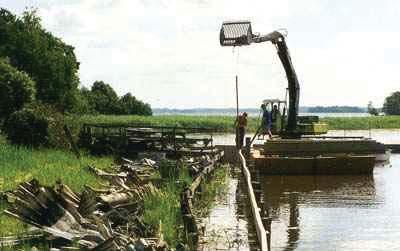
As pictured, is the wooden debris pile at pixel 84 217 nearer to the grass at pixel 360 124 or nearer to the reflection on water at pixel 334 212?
the reflection on water at pixel 334 212

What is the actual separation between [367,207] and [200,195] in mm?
→ 5063

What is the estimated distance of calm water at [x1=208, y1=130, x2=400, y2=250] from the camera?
1523cm

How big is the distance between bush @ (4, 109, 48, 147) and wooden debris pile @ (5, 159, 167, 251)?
13.9m

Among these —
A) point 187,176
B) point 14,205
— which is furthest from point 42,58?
point 14,205

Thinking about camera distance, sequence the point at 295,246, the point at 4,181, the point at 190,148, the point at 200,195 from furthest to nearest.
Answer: the point at 190,148, the point at 200,195, the point at 4,181, the point at 295,246

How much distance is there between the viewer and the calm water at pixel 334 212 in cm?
1523

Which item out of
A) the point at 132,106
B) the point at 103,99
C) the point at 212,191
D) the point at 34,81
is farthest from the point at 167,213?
the point at 132,106

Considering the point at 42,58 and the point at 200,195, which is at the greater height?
the point at 42,58

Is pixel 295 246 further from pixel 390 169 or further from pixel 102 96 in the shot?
pixel 102 96

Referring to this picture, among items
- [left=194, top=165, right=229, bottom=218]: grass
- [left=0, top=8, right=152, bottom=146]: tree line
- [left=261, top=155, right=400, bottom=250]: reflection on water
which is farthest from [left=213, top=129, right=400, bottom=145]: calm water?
[left=261, top=155, right=400, bottom=250]: reflection on water

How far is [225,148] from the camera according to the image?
3575 cm

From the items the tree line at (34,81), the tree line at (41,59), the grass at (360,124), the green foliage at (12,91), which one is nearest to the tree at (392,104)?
the grass at (360,124)

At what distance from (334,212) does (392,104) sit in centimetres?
15703

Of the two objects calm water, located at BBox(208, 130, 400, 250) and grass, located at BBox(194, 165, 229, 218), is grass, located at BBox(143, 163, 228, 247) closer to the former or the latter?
grass, located at BBox(194, 165, 229, 218)
